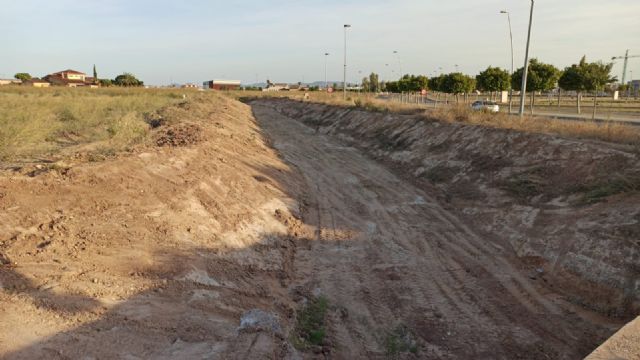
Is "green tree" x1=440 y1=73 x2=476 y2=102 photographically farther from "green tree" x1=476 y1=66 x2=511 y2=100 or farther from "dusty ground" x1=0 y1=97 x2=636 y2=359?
"dusty ground" x1=0 y1=97 x2=636 y2=359

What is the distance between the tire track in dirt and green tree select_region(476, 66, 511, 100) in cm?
3163

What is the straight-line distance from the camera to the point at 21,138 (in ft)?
41.6

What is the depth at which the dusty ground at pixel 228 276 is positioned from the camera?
5.27 metres

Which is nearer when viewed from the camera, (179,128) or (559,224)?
(559,224)

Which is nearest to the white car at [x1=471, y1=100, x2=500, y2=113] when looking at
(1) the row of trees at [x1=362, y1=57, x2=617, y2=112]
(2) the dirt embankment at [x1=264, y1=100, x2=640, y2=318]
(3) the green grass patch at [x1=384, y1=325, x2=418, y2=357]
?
(1) the row of trees at [x1=362, y1=57, x2=617, y2=112]

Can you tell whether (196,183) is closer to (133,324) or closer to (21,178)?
(21,178)

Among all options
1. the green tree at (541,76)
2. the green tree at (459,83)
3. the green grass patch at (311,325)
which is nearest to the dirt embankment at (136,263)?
the green grass patch at (311,325)

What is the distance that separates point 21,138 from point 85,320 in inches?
388

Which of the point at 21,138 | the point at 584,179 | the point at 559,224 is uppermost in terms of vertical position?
the point at 21,138

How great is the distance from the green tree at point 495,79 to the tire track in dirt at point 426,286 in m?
31.6

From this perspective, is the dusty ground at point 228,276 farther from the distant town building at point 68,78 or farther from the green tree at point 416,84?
the distant town building at point 68,78

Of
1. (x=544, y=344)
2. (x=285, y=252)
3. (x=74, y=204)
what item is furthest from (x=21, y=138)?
(x=544, y=344)

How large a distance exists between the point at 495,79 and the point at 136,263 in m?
41.1

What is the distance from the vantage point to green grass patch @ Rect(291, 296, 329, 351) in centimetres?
619
